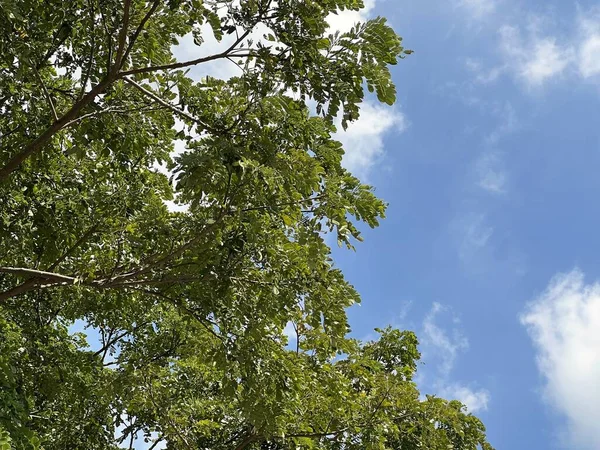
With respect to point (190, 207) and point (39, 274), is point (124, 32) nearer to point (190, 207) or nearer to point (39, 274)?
point (190, 207)

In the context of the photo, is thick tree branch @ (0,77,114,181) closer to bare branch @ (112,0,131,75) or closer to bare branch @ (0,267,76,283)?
bare branch @ (112,0,131,75)

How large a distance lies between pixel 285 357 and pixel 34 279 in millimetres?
3480

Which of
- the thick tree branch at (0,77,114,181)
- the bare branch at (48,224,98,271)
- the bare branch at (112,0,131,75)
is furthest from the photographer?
the bare branch at (48,224,98,271)

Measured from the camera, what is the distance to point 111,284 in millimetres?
7320

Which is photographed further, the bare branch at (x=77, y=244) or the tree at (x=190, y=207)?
the bare branch at (x=77, y=244)

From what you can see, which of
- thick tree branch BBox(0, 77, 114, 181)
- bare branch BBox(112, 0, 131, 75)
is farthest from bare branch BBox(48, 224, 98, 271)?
bare branch BBox(112, 0, 131, 75)

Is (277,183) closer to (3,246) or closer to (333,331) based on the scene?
(333,331)

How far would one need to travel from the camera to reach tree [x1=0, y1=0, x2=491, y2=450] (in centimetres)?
594

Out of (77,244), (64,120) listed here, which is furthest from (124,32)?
(77,244)

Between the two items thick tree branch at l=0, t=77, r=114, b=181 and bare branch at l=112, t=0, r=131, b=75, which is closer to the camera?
bare branch at l=112, t=0, r=131, b=75

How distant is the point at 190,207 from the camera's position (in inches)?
233

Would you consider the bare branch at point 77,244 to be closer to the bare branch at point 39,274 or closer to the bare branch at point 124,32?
the bare branch at point 39,274

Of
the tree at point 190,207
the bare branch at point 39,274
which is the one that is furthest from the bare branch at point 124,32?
the bare branch at point 39,274

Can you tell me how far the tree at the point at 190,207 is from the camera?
234 inches
